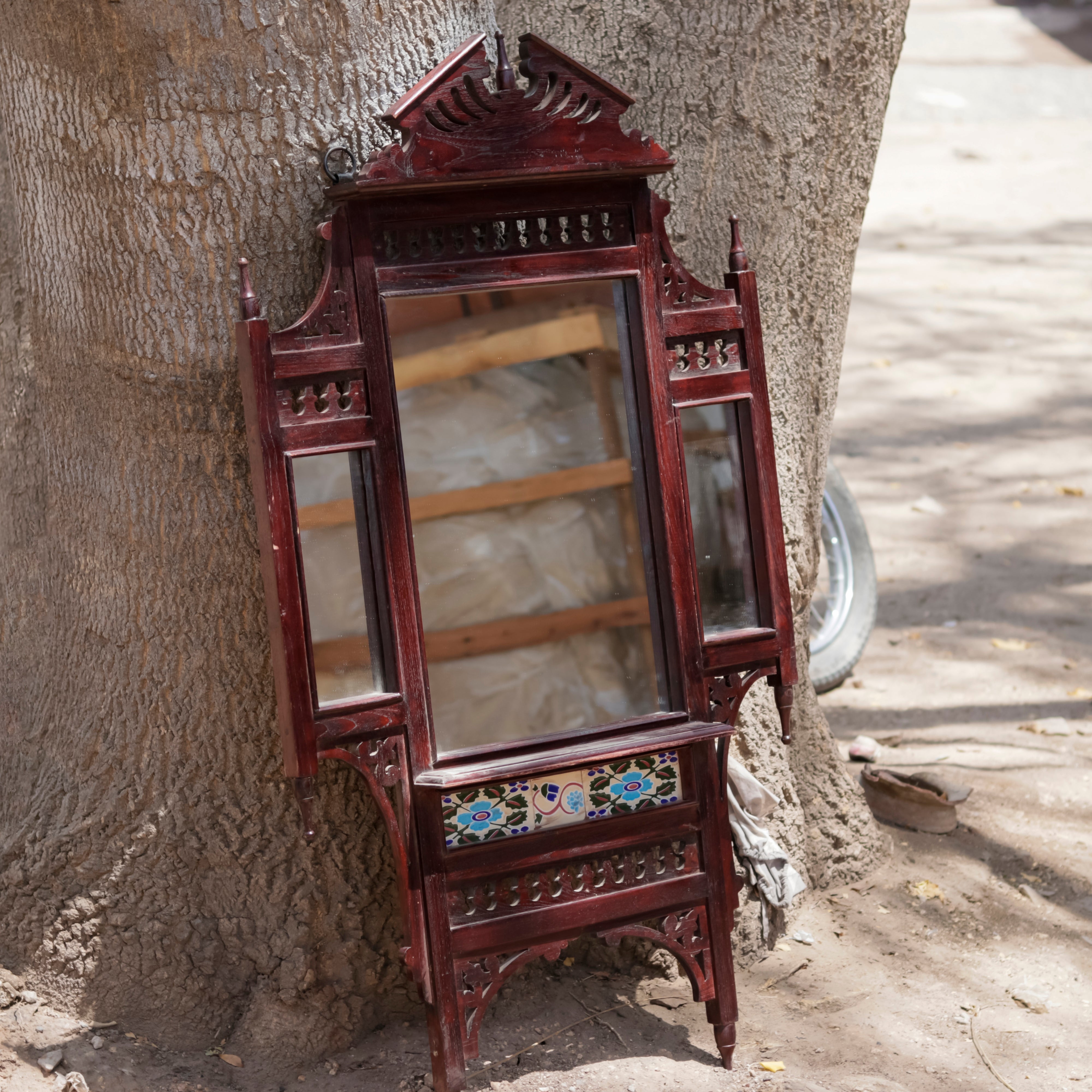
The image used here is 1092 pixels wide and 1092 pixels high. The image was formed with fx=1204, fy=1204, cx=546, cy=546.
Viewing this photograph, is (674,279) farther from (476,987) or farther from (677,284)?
(476,987)

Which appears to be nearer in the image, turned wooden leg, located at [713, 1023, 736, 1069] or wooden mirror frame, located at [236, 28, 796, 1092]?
wooden mirror frame, located at [236, 28, 796, 1092]

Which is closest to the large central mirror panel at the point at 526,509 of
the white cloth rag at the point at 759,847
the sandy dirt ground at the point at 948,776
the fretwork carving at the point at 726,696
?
the fretwork carving at the point at 726,696

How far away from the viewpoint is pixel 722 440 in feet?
7.59

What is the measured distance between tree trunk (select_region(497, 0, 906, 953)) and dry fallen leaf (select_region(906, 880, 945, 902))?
0.52 ft

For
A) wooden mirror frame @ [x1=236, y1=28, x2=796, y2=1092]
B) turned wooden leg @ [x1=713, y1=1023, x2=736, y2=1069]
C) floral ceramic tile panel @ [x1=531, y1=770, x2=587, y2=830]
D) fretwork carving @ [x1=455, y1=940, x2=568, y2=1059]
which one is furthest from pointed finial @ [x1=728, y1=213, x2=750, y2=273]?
turned wooden leg @ [x1=713, y1=1023, x2=736, y2=1069]

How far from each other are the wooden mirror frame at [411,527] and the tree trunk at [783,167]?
15.7 inches

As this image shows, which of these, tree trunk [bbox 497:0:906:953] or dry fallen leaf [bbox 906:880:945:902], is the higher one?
tree trunk [bbox 497:0:906:953]

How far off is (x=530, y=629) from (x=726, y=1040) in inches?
35.5

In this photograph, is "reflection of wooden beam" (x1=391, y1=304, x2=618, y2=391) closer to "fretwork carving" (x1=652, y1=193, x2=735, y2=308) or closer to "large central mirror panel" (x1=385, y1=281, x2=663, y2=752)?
"large central mirror panel" (x1=385, y1=281, x2=663, y2=752)

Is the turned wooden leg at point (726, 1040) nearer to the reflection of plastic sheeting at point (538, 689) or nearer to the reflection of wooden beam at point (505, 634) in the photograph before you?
the reflection of plastic sheeting at point (538, 689)

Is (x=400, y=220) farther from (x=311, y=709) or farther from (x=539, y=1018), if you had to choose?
(x=539, y=1018)

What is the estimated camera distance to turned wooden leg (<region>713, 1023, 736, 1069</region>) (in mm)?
2346

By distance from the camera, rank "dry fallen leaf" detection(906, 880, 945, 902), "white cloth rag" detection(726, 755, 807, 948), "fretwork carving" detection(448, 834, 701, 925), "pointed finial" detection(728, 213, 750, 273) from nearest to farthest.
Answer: "fretwork carving" detection(448, 834, 701, 925) → "pointed finial" detection(728, 213, 750, 273) → "white cloth rag" detection(726, 755, 807, 948) → "dry fallen leaf" detection(906, 880, 945, 902)

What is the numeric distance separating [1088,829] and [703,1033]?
1.42m
